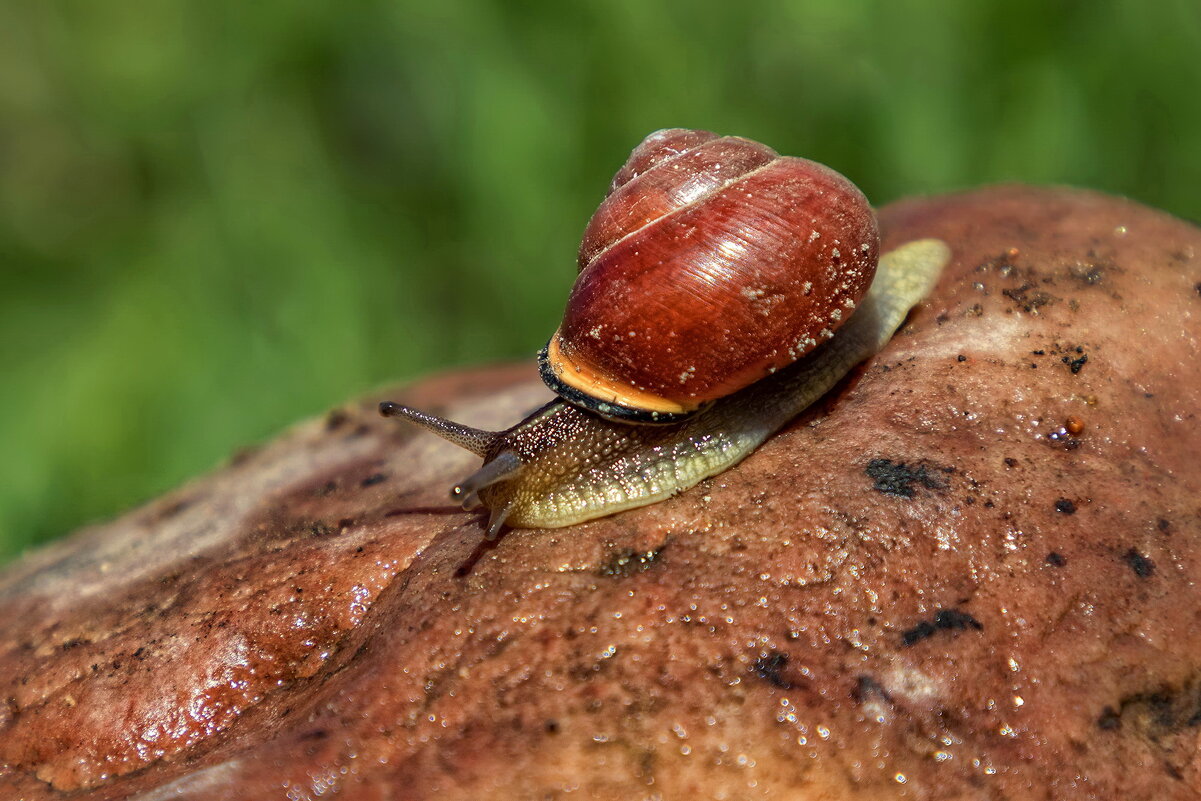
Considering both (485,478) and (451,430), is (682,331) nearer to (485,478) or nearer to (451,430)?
(485,478)

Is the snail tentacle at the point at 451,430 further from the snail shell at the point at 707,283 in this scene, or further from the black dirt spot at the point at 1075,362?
the black dirt spot at the point at 1075,362

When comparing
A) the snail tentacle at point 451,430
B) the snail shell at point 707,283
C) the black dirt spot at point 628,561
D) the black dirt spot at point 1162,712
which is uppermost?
the snail shell at point 707,283

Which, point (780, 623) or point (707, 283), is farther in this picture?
point (707, 283)

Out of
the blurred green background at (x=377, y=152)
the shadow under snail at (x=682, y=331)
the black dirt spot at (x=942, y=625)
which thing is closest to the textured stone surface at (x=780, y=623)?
the black dirt spot at (x=942, y=625)

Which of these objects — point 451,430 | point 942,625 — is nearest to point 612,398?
point 451,430

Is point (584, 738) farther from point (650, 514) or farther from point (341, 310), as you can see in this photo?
point (341, 310)

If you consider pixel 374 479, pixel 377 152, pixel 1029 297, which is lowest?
pixel 374 479
